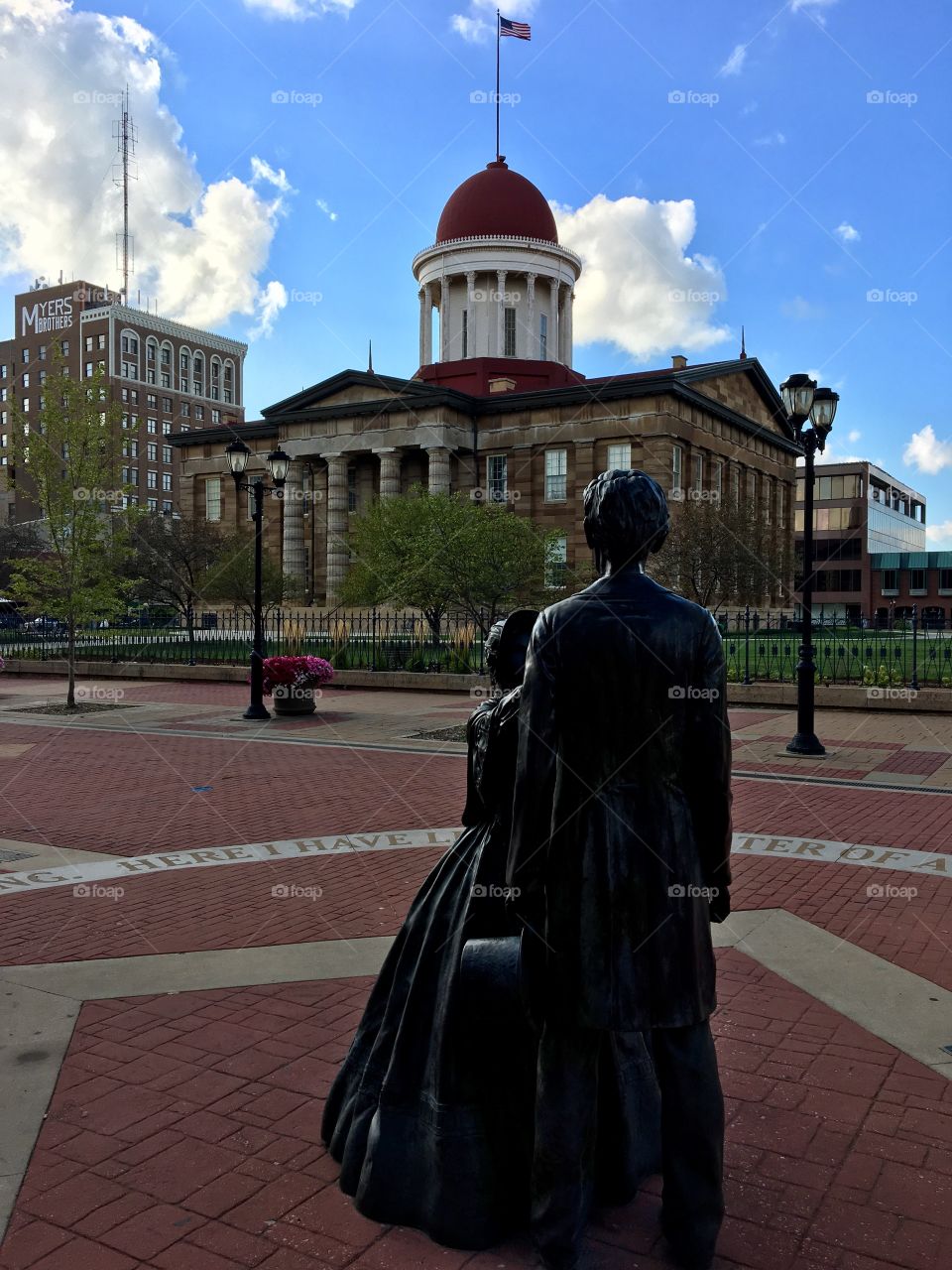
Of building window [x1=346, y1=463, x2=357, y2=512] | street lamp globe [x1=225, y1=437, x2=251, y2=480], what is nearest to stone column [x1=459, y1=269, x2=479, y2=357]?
building window [x1=346, y1=463, x2=357, y2=512]

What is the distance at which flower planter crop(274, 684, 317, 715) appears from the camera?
20141 mm

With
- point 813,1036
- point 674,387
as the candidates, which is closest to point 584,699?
point 813,1036

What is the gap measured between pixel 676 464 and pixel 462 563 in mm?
30194

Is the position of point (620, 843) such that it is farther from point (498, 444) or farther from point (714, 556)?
point (498, 444)

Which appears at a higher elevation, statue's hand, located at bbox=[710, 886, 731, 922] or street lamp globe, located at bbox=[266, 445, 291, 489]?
street lamp globe, located at bbox=[266, 445, 291, 489]

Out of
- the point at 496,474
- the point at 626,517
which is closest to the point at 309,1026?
the point at 626,517

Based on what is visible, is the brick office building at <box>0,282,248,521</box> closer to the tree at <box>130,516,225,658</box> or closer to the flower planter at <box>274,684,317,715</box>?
the tree at <box>130,516,225,658</box>

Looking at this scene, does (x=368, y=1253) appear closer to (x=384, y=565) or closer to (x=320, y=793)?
(x=320, y=793)

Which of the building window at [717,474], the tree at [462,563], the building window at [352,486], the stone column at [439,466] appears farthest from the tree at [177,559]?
the building window at [717,474]

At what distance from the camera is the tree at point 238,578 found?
45594mm

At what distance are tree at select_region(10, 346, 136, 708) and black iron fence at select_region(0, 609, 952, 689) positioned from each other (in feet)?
23.2

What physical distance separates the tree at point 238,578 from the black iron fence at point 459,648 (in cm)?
737

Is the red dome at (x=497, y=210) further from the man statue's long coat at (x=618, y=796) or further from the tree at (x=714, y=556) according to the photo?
the man statue's long coat at (x=618, y=796)

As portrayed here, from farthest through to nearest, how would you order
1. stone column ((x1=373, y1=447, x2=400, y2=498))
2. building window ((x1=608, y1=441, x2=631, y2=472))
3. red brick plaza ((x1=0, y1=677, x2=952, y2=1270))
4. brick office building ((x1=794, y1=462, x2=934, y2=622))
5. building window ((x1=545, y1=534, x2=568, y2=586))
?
brick office building ((x1=794, y1=462, x2=934, y2=622)), stone column ((x1=373, y1=447, x2=400, y2=498)), building window ((x1=608, y1=441, x2=631, y2=472)), building window ((x1=545, y1=534, x2=568, y2=586)), red brick plaza ((x1=0, y1=677, x2=952, y2=1270))
